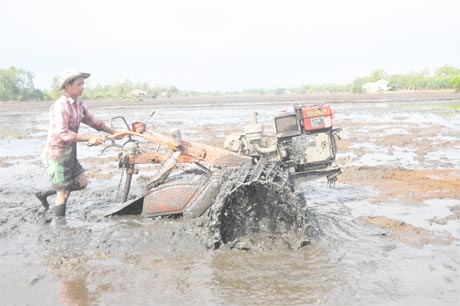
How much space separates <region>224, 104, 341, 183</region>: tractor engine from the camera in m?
6.49

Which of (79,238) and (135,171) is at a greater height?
(135,171)

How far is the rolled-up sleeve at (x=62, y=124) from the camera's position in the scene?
5914mm

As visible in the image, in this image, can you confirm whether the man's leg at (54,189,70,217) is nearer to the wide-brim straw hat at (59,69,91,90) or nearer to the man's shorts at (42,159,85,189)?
the man's shorts at (42,159,85,189)

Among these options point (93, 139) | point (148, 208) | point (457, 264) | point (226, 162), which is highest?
point (93, 139)

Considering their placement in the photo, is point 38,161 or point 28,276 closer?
point 28,276

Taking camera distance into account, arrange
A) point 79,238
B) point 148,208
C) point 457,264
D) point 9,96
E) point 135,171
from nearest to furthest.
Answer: point 457,264, point 79,238, point 148,208, point 135,171, point 9,96

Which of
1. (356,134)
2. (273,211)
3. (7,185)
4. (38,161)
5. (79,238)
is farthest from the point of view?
(356,134)

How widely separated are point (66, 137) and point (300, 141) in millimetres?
3139

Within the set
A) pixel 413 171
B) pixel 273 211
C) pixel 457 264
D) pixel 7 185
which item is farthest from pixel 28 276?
pixel 413 171

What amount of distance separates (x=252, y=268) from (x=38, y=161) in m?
9.13

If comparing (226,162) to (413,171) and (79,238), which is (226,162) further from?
(413,171)

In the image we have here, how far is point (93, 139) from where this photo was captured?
5.87 meters

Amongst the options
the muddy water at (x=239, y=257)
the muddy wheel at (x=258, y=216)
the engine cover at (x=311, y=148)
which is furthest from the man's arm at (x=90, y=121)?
the engine cover at (x=311, y=148)

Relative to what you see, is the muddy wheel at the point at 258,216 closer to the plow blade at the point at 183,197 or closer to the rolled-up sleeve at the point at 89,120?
the plow blade at the point at 183,197
